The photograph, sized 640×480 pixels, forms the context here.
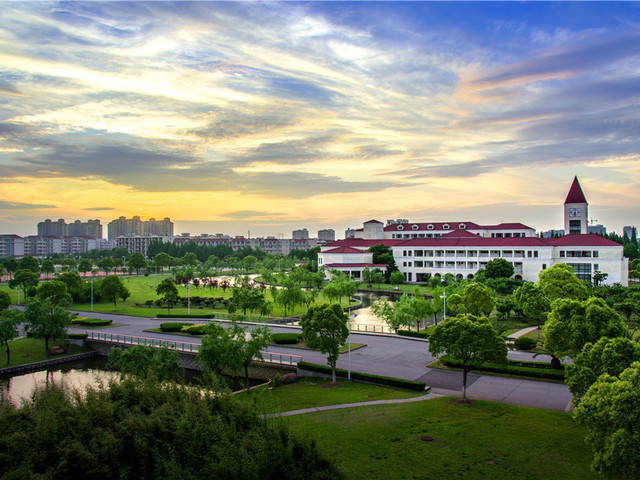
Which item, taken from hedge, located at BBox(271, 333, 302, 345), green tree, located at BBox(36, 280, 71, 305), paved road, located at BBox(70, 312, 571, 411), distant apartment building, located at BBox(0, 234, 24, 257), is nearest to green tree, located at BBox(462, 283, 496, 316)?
paved road, located at BBox(70, 312, 571, 411)

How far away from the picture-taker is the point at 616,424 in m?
11.4

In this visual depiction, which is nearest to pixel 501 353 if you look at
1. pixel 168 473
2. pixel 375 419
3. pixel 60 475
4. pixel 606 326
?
pixel 606 326

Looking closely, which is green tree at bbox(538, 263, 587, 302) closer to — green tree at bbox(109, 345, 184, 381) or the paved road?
the paved road

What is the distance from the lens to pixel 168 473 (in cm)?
1022

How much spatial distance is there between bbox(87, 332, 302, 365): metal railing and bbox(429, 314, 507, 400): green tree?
10.6m

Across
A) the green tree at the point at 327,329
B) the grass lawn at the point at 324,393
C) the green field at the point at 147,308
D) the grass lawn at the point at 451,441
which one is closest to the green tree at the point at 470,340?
the grass lawn at the point at 451,441

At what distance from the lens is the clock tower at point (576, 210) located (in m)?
84.4

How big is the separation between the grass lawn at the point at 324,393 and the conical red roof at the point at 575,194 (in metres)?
76.7

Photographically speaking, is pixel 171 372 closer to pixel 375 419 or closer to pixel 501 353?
pixel 375 419

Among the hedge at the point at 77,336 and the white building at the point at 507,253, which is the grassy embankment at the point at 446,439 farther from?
the white building at the point at 507,253

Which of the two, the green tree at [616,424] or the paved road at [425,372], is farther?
the paved road at [425,372]

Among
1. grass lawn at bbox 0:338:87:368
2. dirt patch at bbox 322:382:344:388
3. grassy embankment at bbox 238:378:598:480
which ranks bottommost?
grass lawn at bbox 0:338:87:368

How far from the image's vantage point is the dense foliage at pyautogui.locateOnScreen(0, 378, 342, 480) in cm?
1005

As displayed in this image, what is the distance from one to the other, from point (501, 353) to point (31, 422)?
16.9 metres
